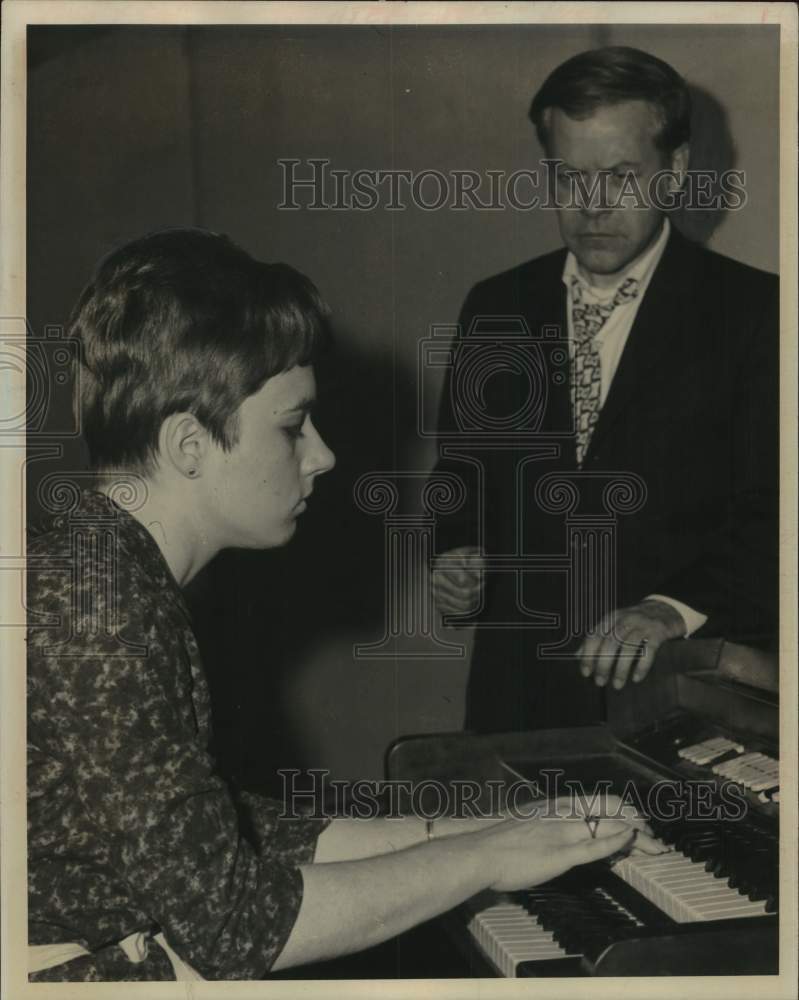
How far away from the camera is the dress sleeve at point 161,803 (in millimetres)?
1671

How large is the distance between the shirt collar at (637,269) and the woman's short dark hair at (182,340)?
61 cm

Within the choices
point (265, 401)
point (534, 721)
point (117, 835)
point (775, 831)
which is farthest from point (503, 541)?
point (117, 835)

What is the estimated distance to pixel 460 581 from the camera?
2.33 metres

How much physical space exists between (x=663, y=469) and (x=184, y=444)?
1.03 metres

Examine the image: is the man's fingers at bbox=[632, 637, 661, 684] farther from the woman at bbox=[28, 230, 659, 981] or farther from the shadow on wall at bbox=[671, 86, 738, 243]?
the shadow on wall at bbox=[671, 86, 738, 243]

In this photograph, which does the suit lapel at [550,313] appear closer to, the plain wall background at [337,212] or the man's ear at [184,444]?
the plain wall background at [337,212]

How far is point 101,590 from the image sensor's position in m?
1.79

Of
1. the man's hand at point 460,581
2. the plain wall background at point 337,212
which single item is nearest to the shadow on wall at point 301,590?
the plain wall background at point 337,212

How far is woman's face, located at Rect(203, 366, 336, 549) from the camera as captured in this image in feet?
6.63

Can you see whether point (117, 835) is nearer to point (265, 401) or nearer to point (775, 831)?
point (265, 401)

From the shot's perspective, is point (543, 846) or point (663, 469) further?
point (663, 469)

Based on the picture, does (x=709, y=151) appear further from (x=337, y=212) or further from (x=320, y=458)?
(x=320, y=458)

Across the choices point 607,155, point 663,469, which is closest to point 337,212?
point 607,155

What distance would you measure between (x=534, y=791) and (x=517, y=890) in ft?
0.89
